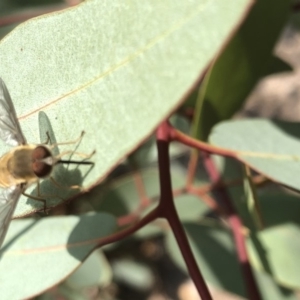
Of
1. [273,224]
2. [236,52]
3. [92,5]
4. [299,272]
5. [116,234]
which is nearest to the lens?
[92,5]

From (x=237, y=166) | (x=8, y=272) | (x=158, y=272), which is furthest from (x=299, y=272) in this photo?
(x=158, y=272)

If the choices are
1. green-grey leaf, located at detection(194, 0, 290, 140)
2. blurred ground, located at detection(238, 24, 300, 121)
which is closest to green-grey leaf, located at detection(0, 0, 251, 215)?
green-grey leaf, located at detection(194, 0, 290, 140)

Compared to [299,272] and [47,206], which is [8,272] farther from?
[299,272]

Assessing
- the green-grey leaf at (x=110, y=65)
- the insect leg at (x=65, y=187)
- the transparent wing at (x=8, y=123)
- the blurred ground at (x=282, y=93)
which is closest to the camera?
the green-grey leaf at (x=110, y=65)

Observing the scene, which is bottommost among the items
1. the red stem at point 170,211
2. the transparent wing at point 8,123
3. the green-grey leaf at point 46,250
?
the green-grey leaf at point 46,250

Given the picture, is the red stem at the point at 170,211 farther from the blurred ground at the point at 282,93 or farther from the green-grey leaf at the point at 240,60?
the blurred ground at the point at 282,93

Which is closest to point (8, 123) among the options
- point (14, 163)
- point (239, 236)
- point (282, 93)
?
A: point (14, 163)

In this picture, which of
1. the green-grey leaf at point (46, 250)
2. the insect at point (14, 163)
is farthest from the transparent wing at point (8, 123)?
the green-grey leaf at point (46, 250)

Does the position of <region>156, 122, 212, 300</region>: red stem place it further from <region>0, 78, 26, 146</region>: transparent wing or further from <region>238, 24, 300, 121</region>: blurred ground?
<region>238, 24, 300, 121</region>: blurred ground
